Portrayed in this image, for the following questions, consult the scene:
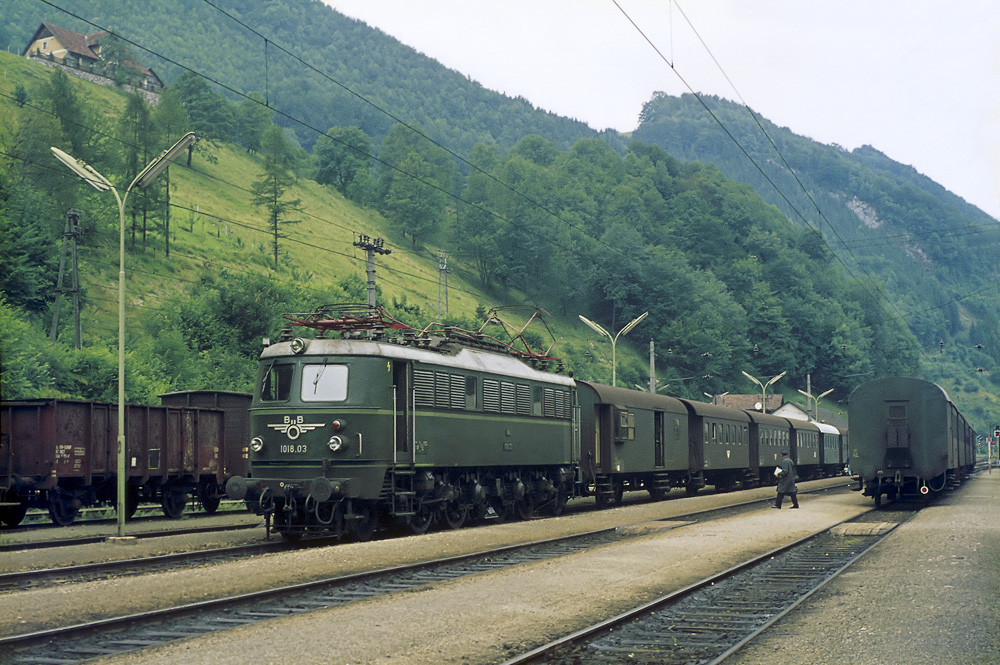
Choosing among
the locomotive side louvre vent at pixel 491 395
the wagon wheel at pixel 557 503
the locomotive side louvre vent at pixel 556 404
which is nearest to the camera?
the locomotive side louvre vent at pixel 491 395

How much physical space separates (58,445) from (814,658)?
65.0 feet

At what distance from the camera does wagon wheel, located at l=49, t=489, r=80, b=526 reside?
25.1 metres

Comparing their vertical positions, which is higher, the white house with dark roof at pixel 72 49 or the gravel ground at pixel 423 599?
the white house with dark roof at pixel 72 49

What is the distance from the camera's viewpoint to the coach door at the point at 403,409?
2009cm

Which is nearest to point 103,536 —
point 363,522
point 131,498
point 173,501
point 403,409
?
point 131,498

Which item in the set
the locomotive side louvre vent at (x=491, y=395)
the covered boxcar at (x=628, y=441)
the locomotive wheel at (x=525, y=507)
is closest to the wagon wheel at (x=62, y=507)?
the locomotive side louvre vent at (x=491, y=395)

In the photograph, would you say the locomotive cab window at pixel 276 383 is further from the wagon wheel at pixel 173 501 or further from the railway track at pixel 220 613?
the wagon wheel at pixel 173 501

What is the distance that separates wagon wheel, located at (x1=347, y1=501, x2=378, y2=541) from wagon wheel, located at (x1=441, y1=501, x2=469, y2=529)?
2.49 meters

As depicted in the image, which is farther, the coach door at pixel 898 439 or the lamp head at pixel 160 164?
the coach door at pixel 898 439

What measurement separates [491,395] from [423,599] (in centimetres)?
1095

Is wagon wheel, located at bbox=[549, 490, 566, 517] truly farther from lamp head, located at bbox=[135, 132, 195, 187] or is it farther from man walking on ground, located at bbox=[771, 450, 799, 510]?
lamp head, located at bbox=[135, 132, 195, 187]

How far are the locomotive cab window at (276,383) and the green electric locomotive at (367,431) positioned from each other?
0.08 feet

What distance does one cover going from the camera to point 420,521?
21.8 meters

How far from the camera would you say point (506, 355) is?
25.8 m
